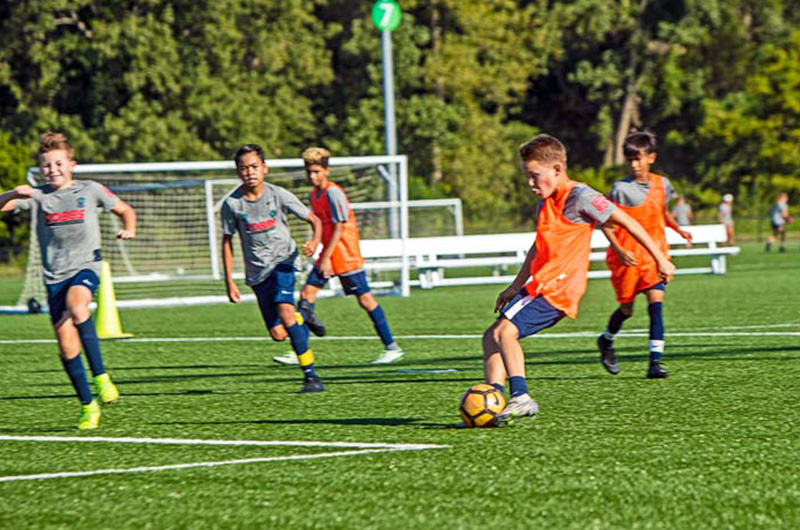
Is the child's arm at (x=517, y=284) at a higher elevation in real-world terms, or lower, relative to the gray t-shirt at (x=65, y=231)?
lower

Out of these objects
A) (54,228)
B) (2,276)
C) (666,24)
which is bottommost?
(2,276)

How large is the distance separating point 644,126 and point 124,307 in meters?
42.0

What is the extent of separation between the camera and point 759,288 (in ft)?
67.4

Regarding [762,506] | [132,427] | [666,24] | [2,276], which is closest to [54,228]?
[132,427]

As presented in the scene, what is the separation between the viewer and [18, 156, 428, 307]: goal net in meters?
22.5

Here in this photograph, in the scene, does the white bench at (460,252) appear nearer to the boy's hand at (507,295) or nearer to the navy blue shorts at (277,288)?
the navy blue shorts at (277,288)

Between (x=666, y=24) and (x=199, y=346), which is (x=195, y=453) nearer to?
(x=199, y=346)

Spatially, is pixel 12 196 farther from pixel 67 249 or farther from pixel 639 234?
pixel 639 234

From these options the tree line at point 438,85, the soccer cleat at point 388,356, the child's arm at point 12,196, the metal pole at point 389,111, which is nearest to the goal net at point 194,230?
the metal pole at point 389,111

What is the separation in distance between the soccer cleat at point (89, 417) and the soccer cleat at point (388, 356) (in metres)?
3.91

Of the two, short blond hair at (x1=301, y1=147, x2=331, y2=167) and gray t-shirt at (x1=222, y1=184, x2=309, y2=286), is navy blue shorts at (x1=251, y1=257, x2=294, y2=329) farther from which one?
short blond hair at (x1=301, y1=147, x2=331, y2=167)

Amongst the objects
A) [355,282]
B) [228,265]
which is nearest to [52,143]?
[228,265]

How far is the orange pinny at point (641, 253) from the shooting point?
9.36 metres

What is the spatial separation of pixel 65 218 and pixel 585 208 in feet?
9.77
